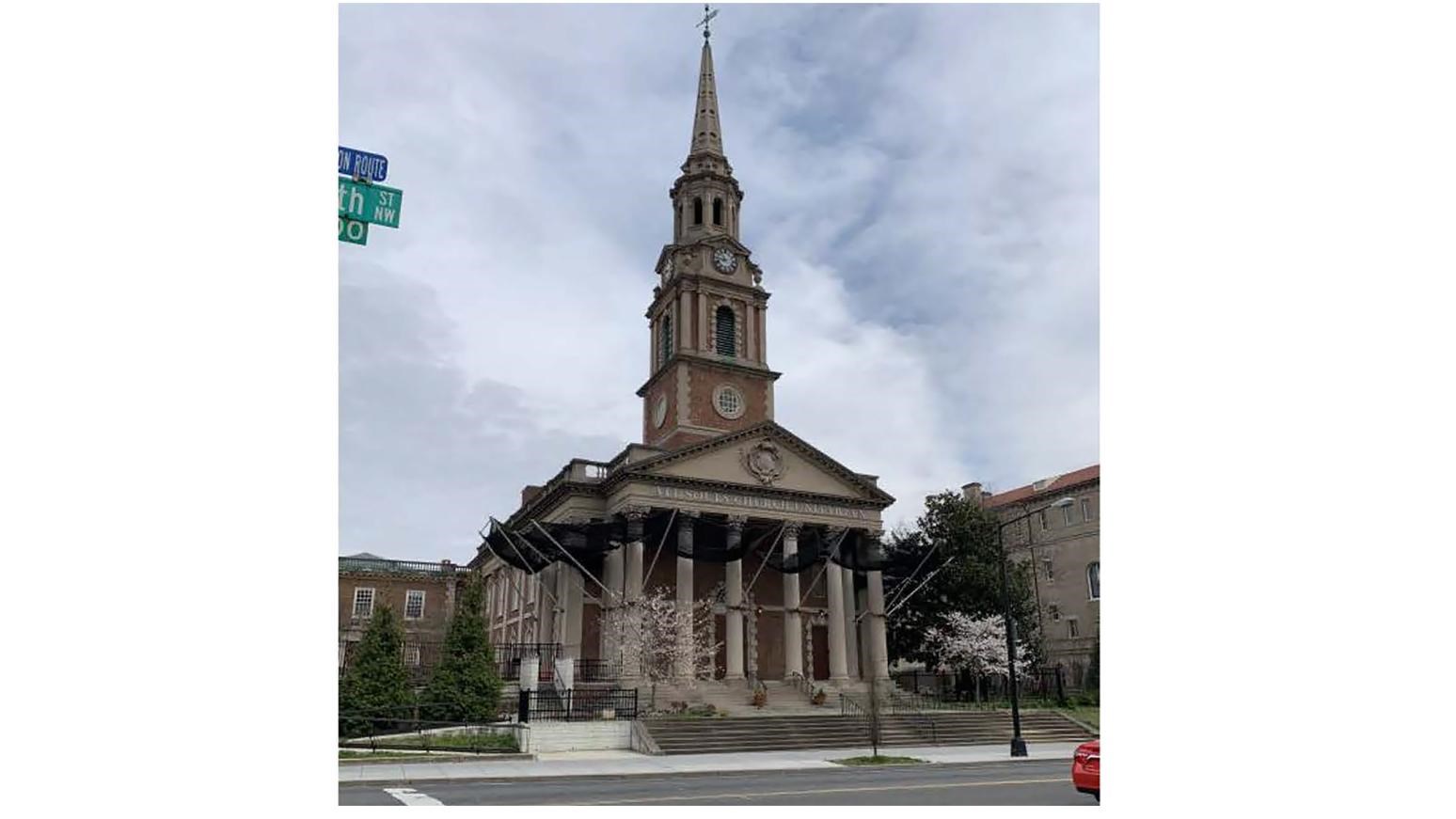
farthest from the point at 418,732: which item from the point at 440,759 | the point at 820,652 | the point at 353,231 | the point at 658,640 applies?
the point at 353,231

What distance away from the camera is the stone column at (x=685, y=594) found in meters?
36.3

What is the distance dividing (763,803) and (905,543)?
36.5 m

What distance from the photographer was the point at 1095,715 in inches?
1474

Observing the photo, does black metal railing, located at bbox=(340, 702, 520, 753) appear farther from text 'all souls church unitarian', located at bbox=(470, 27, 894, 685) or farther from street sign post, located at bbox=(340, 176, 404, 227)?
street sign post, located at bbox=(340, 176, 404, 227)

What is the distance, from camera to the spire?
5381 centimetres

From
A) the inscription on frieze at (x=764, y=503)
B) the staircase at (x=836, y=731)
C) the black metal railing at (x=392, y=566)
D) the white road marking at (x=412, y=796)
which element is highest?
the inscription on frieze at (x=764, y=503)

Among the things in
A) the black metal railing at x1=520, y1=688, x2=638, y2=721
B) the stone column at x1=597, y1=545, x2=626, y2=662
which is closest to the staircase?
the black metal railing at x1=520, y1=688, x2=638, y2=721

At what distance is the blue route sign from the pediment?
2862 cm

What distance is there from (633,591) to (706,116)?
2820cm

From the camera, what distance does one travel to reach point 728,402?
47.4 meters

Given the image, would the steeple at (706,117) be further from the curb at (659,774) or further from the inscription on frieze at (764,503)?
the curb at (659,774)

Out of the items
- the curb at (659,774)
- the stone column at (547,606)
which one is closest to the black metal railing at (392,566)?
the stone column at (547,606)

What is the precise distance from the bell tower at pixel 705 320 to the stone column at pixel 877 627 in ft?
28.7

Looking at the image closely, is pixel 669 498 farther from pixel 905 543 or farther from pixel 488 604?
pixel 488 604
